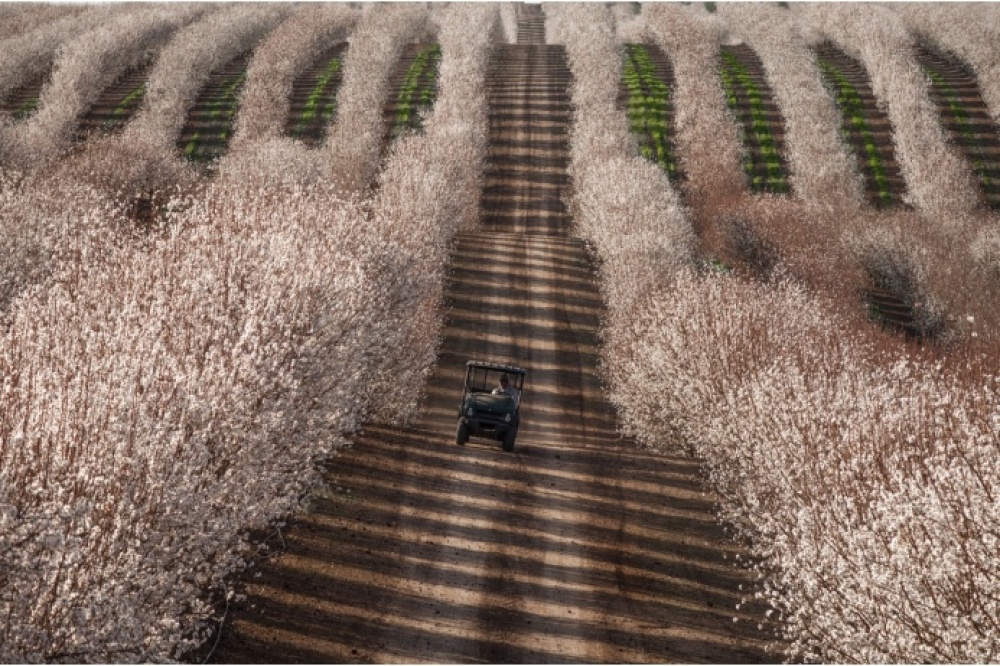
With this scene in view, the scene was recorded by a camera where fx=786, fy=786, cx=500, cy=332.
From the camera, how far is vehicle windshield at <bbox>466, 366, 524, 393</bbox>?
94.8 ft

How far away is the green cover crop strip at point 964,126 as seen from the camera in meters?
77.2

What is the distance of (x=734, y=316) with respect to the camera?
32.1 meters

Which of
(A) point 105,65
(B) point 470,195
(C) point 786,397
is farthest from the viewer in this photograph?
(A) point 105,65

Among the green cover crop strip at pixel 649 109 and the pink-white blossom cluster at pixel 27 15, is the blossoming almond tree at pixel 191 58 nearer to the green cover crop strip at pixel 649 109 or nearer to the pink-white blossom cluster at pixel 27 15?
the pink-white blossom cluster at pixel 27 15

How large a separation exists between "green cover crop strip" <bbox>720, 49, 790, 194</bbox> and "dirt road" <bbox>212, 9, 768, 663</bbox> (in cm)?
4772

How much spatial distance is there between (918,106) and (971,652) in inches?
3425

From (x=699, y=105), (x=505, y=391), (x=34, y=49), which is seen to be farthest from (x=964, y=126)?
(x=34, y=49)

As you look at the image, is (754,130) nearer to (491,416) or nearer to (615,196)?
(615,196)

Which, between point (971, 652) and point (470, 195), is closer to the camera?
point (971, 652)

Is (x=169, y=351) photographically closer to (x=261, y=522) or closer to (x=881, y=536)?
(x=261, y=522)

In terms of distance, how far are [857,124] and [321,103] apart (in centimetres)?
5924

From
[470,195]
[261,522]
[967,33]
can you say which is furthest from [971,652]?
[967,33]

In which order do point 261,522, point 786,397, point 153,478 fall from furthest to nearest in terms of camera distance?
point 786,397
point 261,522
point 153,478

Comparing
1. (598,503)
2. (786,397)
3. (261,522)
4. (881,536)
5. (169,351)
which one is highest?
(169,351)
